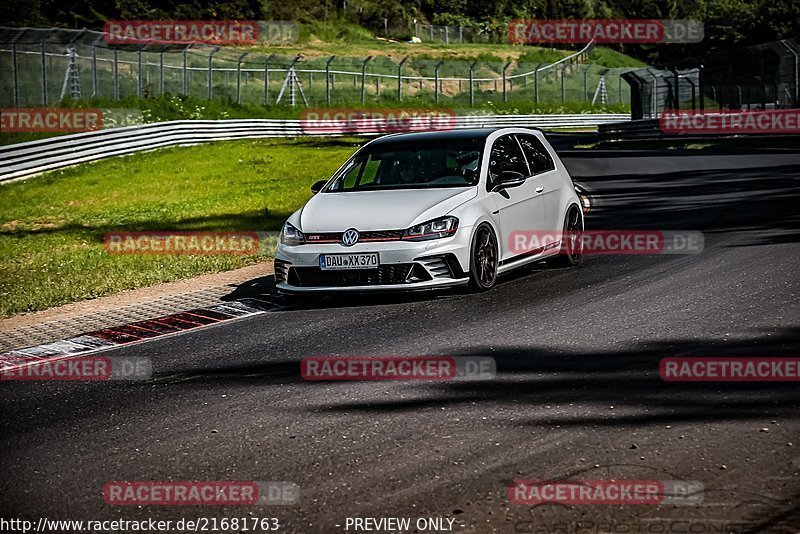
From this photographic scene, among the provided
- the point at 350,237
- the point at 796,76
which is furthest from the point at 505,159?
the point at 796,76

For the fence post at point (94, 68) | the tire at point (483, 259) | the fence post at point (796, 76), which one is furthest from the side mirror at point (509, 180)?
the fence post at point (94, 68)

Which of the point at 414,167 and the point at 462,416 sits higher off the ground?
the point at 414,167

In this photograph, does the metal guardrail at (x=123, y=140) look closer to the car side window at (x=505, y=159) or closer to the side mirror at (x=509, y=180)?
the car side window at (x=505, y=159)

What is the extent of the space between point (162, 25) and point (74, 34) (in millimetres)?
35882

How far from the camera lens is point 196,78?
5025 centimetres

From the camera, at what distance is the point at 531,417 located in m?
6.32

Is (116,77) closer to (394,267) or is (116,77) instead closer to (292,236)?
(292,236)

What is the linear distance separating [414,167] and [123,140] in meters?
24.6

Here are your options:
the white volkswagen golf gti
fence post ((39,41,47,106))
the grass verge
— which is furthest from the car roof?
fence post ((39,41,47,106))

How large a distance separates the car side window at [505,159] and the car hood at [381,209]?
0.60m

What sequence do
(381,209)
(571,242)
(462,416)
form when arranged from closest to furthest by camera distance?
(462,416), (381,209), (571,242)

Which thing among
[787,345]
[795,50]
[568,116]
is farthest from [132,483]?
[568,116]

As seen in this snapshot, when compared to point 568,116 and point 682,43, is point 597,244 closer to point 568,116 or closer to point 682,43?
point 568,116

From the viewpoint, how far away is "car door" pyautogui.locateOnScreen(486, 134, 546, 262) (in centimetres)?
1127
